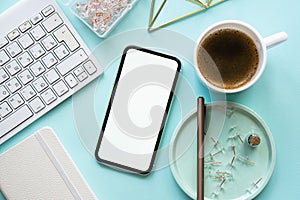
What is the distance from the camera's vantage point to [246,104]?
31.4 inches

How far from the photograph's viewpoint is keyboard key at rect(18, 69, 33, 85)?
0.78 metres

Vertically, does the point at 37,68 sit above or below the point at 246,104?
above

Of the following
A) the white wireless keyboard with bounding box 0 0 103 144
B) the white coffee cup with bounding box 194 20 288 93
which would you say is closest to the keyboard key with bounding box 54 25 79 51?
the white wireless keyboard with bounding box 0 0 103 144

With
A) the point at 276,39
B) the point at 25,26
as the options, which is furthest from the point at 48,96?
the point at 276,39

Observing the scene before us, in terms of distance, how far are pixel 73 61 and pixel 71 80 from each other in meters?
0.03

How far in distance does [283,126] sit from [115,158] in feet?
1.00

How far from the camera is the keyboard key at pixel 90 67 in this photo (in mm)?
781

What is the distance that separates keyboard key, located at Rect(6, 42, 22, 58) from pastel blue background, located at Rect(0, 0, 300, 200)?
0.07 meters

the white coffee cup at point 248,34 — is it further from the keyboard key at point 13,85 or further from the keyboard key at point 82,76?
the keyboard key at point 13,85

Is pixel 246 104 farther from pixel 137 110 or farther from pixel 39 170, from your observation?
pixel 39 170

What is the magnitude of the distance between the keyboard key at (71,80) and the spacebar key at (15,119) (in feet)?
0.28

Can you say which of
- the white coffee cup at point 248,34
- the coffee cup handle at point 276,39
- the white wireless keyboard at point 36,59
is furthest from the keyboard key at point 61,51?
the coffee cup handle at point 276,39

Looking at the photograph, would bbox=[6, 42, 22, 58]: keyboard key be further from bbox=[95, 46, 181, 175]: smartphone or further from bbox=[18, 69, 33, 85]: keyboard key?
bbox=[95, 46, 181, 175]: smartphone

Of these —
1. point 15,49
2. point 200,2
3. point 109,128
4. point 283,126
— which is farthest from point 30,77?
point 283,126
